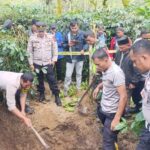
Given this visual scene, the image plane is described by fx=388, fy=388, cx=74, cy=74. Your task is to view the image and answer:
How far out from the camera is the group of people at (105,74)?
4325mm

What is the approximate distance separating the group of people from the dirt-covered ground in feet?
1.29

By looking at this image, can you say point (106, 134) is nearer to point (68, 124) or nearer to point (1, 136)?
point (68, 124)

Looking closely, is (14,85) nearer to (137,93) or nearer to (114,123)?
(114,123)

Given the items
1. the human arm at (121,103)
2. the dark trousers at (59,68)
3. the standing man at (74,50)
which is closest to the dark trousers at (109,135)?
the human arm at (121,103)

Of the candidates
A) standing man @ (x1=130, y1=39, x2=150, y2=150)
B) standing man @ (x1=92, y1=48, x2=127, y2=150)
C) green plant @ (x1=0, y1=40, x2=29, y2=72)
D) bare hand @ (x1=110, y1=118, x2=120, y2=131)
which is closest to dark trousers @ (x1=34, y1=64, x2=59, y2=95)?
green plant @ (x1=0, y1=40, x2=29, y2=72)

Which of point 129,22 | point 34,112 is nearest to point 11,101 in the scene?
point 34,112

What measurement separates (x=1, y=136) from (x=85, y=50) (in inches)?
108

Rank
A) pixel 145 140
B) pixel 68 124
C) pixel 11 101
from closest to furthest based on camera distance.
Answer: pixel 145 140 → pixel 11 101 → pixel 68 124

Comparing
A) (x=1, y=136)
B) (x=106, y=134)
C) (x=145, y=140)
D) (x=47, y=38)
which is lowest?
(x=1, y=136)

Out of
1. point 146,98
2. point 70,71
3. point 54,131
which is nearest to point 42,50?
point 70,71

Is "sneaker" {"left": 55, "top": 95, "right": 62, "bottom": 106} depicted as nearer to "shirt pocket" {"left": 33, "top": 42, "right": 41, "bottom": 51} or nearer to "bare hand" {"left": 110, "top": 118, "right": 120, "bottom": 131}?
"shirt pocket" {"left": 33, "top": 42, "right": 41, "bottom": 51}

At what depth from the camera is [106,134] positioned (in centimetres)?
570

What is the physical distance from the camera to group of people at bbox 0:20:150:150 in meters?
4.32

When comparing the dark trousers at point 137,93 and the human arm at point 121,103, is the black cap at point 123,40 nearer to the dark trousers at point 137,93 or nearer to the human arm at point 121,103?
the dark trousers at point 137,93
